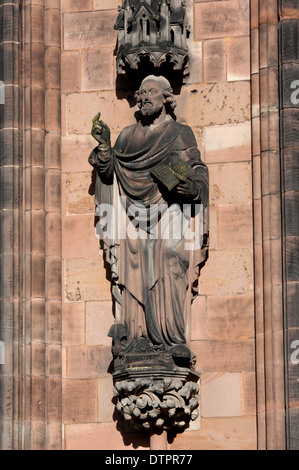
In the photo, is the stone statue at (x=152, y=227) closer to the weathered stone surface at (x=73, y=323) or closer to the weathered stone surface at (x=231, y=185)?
the weathered stone surface at (x=231, y=185)

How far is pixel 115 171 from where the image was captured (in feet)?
49.0

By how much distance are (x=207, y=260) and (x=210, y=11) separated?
227 centimetres

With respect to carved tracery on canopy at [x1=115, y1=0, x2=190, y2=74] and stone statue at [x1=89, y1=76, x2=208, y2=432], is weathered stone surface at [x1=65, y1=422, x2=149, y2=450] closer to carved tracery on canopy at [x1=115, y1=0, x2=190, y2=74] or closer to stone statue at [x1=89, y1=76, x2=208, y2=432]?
stone statue at [x1=89, y1=76, x2=208, y2=432]

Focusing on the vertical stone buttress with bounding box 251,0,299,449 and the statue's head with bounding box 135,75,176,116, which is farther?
the statue's head with bounding box 135,75,176,116

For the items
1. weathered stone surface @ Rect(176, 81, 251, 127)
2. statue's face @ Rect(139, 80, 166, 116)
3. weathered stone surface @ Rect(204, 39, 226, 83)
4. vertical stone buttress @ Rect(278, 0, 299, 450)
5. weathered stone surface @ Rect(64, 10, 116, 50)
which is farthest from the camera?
weathered stone surface @ Rect(64, 10, 116, 50)

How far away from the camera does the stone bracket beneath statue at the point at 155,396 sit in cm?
1445

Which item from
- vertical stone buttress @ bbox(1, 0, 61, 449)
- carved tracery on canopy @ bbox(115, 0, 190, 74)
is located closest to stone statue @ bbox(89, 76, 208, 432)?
carved tracery on canopy @ bbox(115, 0, 190, 74)

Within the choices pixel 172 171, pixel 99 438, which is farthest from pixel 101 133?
pixel 99 438

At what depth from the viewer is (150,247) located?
14.7 m

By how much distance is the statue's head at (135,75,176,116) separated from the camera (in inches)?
592

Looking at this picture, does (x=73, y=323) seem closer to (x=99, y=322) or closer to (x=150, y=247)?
(x=99, y=322)

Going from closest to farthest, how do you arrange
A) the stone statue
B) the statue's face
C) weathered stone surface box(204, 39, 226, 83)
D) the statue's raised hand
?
the stone statue, the statue's raised hand, the statue's face, weathered stone surface box(204, 39, 226, 83)

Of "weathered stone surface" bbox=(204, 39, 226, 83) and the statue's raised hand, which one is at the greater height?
"weathered stone surface" bbox=(204, 39, 226, 83)

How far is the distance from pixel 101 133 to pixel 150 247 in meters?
1.06
